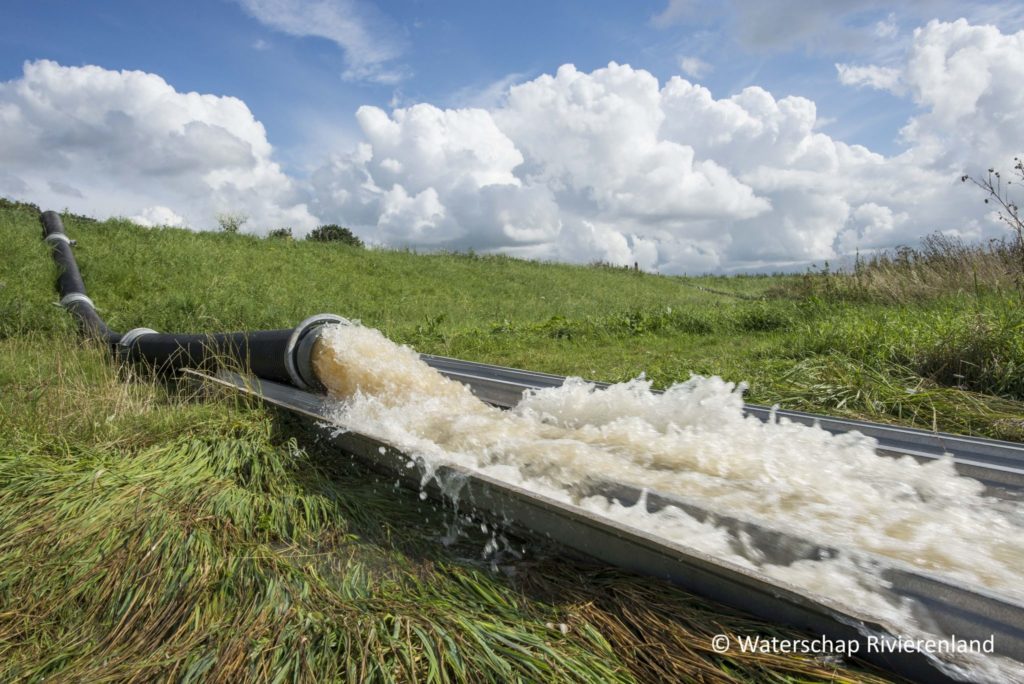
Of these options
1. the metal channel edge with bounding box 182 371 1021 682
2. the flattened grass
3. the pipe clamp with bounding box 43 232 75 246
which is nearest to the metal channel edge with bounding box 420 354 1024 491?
the metal channel edge with bounding box 182 371 1021 682

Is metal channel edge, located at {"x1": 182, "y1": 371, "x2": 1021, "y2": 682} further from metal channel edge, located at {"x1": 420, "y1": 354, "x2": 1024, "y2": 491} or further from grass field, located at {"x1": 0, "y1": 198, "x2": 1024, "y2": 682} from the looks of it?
metal channel edge, located at {"x1": 420, "y1": 354, "x2": 1024, "y2": 491}

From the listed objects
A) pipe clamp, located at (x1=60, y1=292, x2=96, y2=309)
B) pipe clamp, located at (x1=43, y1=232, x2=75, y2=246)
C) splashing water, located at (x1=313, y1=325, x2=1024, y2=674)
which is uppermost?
pipe clamp, located at (x1=43, y1=232, x2=75, y2=246)

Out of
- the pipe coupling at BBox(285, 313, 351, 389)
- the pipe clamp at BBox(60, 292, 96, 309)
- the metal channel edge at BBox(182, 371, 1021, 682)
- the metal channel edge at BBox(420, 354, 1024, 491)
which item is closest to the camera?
the metal channel edge at BBox(182, 371, 1021, 682)

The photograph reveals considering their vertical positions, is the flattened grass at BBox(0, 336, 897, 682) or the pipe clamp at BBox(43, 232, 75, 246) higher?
the pipe clamp at BBox(43, 232, 75, 246)

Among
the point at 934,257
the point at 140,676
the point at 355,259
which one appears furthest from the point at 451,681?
the point at 355,259

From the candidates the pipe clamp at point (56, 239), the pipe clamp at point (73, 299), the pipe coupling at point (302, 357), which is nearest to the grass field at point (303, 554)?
the pipe coupling at point (302, 357)

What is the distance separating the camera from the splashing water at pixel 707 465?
1764mm

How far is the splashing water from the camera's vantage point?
1764 mm

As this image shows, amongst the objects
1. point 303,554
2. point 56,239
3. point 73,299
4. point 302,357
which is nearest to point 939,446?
point 303,554

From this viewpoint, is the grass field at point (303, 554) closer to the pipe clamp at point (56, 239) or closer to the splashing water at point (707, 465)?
the splashing water at point (707, 465)

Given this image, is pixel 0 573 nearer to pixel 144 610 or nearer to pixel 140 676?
pixel 144 610

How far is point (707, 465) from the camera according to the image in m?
2.49

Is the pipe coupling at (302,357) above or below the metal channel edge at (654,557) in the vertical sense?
above

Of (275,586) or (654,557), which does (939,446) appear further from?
(275,586)
